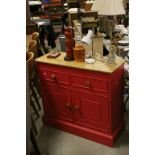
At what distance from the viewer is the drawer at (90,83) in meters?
2.20

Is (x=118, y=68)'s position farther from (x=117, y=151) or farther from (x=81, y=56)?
(x=117, y=151)

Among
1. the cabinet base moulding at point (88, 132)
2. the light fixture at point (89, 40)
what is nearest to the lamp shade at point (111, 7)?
the light fixture at point (89, 40)

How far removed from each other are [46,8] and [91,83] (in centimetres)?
587

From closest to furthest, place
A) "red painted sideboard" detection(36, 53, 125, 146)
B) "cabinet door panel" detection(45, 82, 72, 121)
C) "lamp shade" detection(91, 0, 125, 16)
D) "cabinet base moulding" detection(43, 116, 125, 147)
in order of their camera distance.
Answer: "lamp shade" detection(91, 0, 125, 16)
"red painted sideboard" detection(36, 53, 125, 146)
"cabinet base moulding" detection(43, 116, 125, 147)
"cabinet door panel" detection(45, 82, 72, 121)

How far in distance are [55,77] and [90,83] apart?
1.36 feet

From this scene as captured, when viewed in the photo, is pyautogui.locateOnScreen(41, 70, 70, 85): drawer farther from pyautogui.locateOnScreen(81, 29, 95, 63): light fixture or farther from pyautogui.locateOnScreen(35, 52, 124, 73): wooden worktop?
pyautogui.locateOnScreen(81, 29, 95, 63): light fixture

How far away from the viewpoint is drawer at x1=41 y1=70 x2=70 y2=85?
2.42 m

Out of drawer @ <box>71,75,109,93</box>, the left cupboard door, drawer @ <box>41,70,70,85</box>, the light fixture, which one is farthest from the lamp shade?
the left cupboard door

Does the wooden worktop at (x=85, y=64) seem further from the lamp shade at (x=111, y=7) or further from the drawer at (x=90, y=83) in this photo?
the lamp shade at (x=111, y=7)

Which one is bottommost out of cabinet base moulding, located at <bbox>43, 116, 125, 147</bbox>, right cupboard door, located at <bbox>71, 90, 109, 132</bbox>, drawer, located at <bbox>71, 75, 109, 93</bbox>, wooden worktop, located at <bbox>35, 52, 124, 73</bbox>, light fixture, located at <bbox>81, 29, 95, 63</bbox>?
cabinet base moulding, located at <bbox>43, 116, 125, 147</bbox>

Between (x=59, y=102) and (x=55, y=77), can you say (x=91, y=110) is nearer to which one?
(x=59, y=102)
